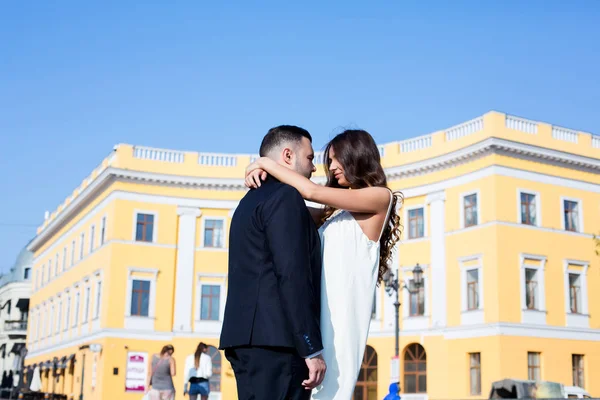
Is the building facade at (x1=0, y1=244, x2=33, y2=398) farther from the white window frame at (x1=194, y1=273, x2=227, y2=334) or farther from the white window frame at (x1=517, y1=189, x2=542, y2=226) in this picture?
the white window frame at (x1=517, y1=189, x2=542, y2=226)

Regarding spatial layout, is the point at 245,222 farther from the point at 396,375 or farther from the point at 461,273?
the point at 461,273

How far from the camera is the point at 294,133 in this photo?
3928 millimetres

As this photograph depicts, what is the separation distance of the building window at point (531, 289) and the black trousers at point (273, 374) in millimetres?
31056

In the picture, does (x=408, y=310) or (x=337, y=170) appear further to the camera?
(x=408, y=310)

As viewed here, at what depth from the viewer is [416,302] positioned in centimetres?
3584

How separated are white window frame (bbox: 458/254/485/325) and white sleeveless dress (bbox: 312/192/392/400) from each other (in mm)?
29895

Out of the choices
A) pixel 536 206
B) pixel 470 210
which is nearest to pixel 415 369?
pixel 470 210

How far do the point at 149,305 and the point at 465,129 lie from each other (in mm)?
16811

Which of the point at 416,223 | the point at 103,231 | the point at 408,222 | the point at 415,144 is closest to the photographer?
the point at 416,223

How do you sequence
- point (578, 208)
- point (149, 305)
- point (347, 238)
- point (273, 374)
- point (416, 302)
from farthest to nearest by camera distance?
point (149, 305) → point (416, 302) → point (578, 208) → point (347, 238) → point (273, 374)

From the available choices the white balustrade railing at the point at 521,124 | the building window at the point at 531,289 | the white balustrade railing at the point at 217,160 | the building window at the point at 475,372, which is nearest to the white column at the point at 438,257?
the building window at the point at 475,372

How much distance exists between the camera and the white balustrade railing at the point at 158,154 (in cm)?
4169

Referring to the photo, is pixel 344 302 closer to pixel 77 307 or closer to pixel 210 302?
pixel 210 302

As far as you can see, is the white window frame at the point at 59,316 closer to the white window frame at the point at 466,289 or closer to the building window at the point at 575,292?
the white window frame at the point at 466,289
